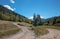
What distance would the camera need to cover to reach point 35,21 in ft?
383

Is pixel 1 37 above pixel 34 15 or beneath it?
beneath

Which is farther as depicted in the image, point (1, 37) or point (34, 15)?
point (34, 15)

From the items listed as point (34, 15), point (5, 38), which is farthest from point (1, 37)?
point (34, 15)

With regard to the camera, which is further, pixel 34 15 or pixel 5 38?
pixel 34 15

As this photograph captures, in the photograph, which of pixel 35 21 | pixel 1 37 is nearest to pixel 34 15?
pixel 35 21


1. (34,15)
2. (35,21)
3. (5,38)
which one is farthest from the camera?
(34,15)

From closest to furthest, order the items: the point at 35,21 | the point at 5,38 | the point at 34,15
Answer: the point at 5,38 → the point at 35,21 → the point at 34,15

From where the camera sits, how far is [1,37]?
2694 centimetres

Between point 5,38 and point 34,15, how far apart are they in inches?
4042

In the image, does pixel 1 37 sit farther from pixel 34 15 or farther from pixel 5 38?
pixel 34 15

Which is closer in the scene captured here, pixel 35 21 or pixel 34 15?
pixel 35 21

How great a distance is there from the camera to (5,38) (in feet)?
87.2

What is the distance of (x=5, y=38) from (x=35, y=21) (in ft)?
298

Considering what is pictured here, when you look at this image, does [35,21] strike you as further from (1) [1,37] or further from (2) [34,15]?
(1) [1,37]
